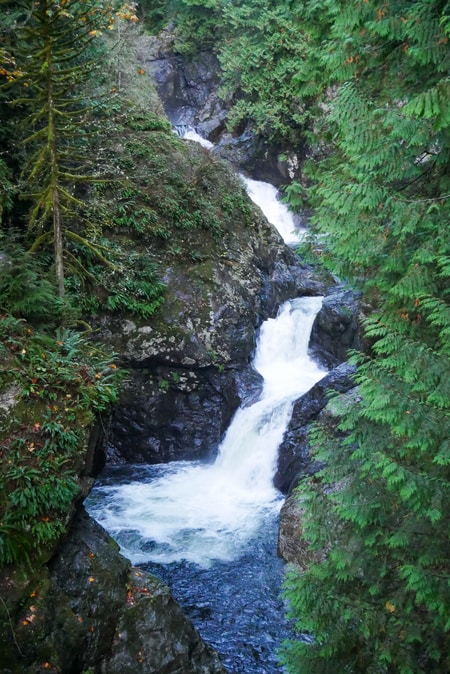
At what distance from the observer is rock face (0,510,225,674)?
214 inches

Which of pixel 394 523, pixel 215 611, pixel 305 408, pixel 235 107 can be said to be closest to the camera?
pixel 394 523

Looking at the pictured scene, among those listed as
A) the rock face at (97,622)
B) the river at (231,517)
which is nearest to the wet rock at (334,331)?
the river at (231,517)

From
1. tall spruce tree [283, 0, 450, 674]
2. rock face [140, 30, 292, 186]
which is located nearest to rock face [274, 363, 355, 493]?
tall spruce tree [283, 0, 450, 674]

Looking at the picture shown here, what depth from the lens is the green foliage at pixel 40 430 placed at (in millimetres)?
5730

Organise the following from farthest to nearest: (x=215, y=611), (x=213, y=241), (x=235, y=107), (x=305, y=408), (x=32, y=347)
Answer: (x=235, y=107) < (x=213, y=241) < (x=305, y=408) < (x=215, y=611) < (x=32, y=347)

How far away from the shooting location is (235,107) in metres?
26.0

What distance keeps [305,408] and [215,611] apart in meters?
5.41

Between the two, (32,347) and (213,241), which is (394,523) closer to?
(32,347)

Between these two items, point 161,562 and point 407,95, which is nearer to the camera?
point 407,95

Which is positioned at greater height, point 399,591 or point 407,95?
point 407,95

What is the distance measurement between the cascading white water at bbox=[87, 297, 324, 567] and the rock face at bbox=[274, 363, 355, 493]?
31 cm

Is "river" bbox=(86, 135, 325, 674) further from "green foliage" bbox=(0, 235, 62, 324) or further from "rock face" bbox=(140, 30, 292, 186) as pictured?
"rock face" bbox=(140, 30, 292, 186)

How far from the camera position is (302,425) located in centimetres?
1216

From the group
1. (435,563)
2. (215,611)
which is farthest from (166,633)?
(435,563)
